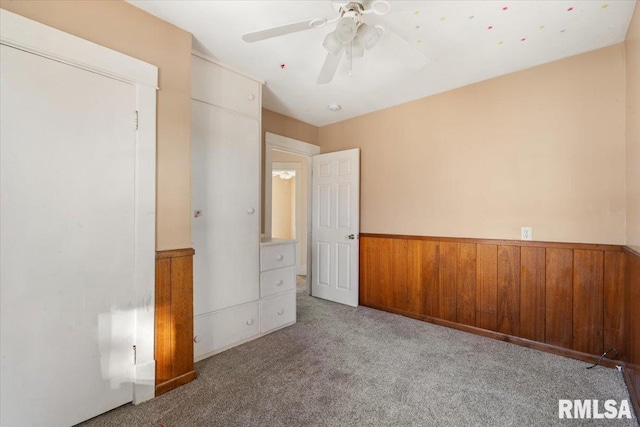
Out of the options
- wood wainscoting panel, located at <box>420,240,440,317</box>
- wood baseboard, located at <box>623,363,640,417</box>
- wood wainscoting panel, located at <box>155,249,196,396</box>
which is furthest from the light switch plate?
wood wainscoting panel, located at <box>155,249,196,396</box>

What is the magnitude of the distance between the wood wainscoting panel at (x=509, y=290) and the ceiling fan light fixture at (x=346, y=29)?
2.22m

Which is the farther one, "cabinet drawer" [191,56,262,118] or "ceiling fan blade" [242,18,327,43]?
"cabinet drawer" [191,56,262,118]

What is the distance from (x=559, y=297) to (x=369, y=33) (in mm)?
2481

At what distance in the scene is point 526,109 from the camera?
2445mm

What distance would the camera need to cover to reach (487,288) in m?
2.64

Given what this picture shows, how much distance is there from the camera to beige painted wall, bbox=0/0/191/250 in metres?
1.57

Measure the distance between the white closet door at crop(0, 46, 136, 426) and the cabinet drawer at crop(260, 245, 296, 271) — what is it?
3.83ft

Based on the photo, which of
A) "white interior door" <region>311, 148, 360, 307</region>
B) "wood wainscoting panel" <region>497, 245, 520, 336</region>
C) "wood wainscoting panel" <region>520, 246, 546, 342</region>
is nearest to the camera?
"wood wainscoting panel" <region>520, 246, 546, 342</region>

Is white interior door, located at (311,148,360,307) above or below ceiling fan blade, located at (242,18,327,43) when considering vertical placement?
below

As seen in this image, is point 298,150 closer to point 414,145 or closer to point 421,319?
point 414,145

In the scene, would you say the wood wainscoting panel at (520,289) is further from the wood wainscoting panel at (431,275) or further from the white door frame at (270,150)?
the white door frame at (270,150)

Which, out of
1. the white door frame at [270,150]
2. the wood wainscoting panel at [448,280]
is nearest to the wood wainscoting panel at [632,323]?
the wood wainscoting panel at [448,280]

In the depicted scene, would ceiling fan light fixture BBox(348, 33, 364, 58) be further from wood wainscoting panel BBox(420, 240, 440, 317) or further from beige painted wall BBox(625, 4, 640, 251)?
wood wainscoting panel BBox(420, 240, 440, 317)

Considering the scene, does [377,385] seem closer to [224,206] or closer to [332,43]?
[224,206]
